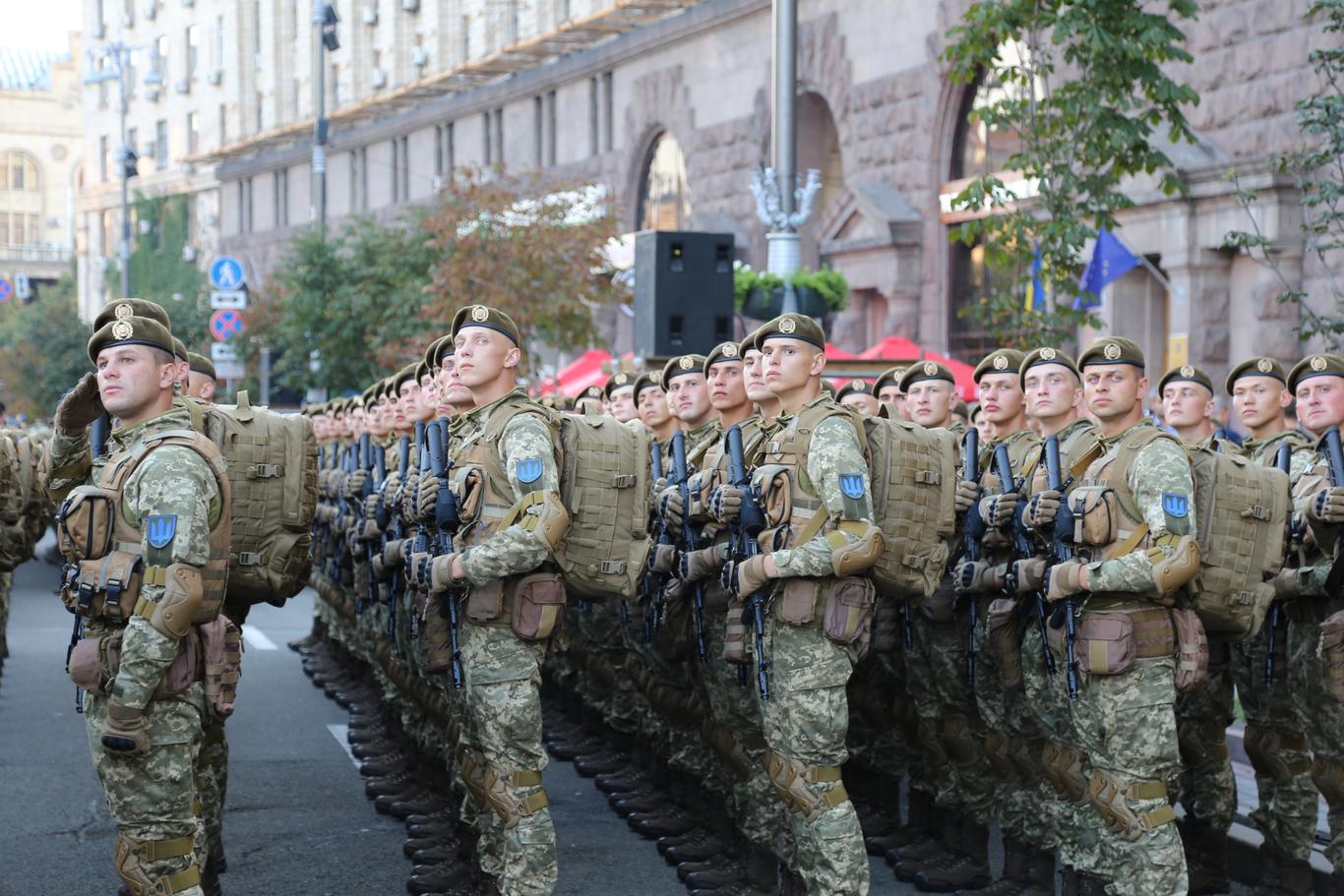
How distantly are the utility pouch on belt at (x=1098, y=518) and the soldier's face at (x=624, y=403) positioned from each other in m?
4.40

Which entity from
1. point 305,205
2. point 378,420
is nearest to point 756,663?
point 378,420

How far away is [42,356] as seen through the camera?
4566cm

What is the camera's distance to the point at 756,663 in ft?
23.5

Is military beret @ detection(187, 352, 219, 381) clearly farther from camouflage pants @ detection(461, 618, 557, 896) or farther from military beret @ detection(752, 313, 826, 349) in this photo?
military beret @ detection(752, 313, 826, 349)

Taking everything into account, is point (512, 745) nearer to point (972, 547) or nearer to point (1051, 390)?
point (972, 547)

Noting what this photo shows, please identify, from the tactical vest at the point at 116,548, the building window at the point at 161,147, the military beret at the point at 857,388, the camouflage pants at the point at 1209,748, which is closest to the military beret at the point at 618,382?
the military beret at the point at 857,388

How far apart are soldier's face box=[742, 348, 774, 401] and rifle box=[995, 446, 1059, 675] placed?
1114 millimetres

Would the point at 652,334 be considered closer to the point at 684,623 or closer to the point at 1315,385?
the point at 684,623

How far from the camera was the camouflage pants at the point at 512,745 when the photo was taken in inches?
273

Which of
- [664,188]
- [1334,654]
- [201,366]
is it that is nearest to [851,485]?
[1334,654]

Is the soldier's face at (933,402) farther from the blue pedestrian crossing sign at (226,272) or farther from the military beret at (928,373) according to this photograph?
the blue pedestrian crossing sign at (226,272)

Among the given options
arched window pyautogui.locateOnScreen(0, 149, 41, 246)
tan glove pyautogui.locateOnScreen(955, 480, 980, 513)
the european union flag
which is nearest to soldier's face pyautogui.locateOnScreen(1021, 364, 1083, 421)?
tan glove pyautogui.locateOnScreen(955, 480, 980, 513)

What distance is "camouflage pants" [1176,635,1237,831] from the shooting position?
8195 mm

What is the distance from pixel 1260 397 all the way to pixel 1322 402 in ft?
1.94
